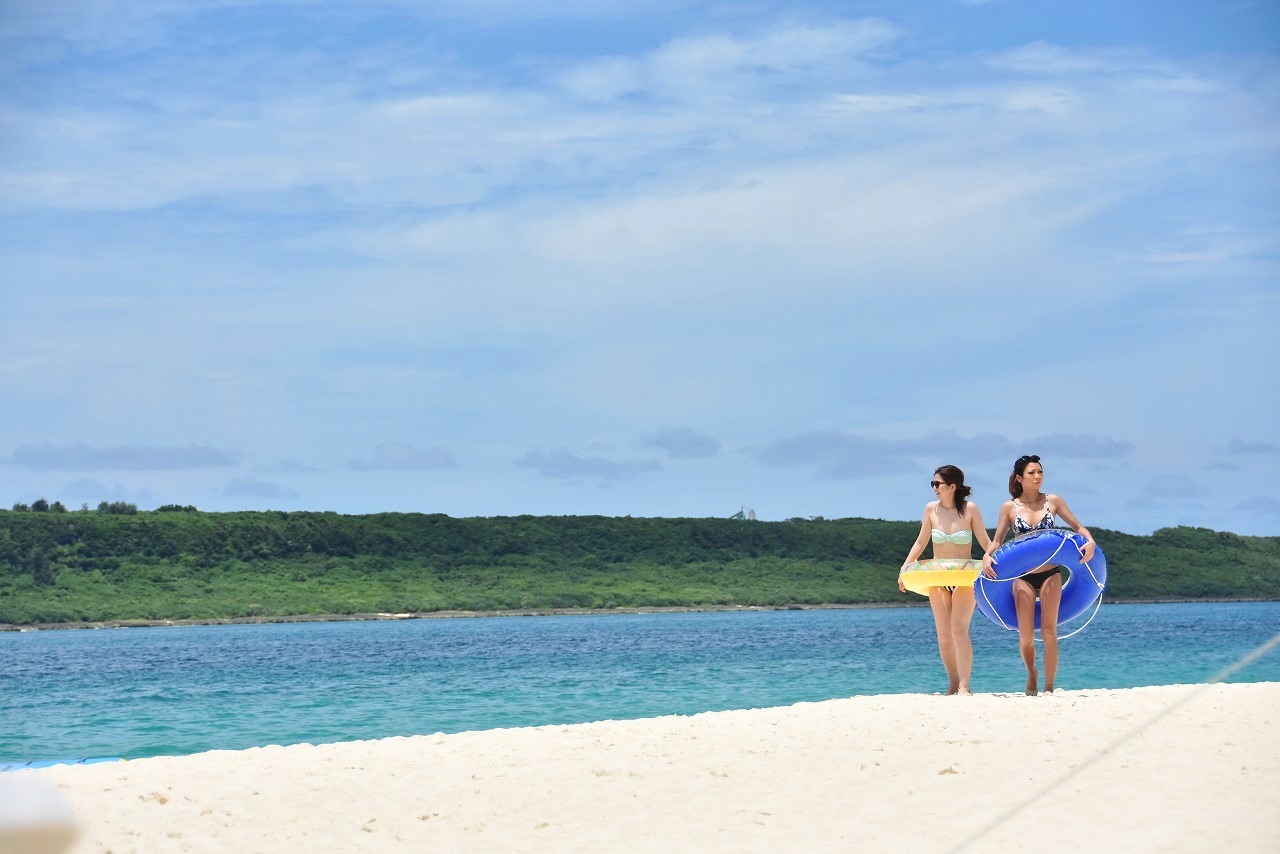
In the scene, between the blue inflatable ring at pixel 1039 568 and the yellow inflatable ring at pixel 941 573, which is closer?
the blue inflatable ring at pixel 1039 568

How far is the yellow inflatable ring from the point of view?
Result: 36.2 feet

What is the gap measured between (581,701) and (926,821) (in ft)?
42.4

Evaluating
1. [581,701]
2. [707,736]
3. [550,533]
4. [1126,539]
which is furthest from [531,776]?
[1126,539]

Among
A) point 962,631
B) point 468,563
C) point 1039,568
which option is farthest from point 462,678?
point 468,563

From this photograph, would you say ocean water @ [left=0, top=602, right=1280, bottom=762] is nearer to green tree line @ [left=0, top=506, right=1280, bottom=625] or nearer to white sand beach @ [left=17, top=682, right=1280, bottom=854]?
white sand beach @ [left=17, top=682, right=1280, bottom=854]

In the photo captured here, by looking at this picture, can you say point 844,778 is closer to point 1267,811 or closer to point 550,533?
point 1267,811

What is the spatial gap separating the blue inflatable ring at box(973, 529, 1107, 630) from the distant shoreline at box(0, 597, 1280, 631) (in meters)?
60.2

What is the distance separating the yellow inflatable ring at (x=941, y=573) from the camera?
36.2 ft

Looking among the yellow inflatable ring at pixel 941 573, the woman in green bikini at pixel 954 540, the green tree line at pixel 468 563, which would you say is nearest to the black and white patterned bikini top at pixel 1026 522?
the woman in green bikini at pixel 954 540

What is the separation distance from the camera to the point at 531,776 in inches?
334

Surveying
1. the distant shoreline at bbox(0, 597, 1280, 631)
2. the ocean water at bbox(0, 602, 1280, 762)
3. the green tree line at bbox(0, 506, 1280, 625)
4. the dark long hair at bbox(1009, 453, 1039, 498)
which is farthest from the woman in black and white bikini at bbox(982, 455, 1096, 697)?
Result: the green tree line at bbox(0, 506, 1280, 625)

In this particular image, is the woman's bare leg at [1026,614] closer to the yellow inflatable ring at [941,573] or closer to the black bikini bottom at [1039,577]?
the black bikini bottom at [1039,577]

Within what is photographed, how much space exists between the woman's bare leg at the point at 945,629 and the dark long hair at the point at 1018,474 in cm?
105

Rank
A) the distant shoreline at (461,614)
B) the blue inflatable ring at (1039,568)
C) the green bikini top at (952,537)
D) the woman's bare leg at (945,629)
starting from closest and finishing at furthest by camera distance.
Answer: the blue inflatable ring at (1039,568), the green bikini top at (952,537), the woman's bare leg at (945,629), the distant shoreline at (461,614)
